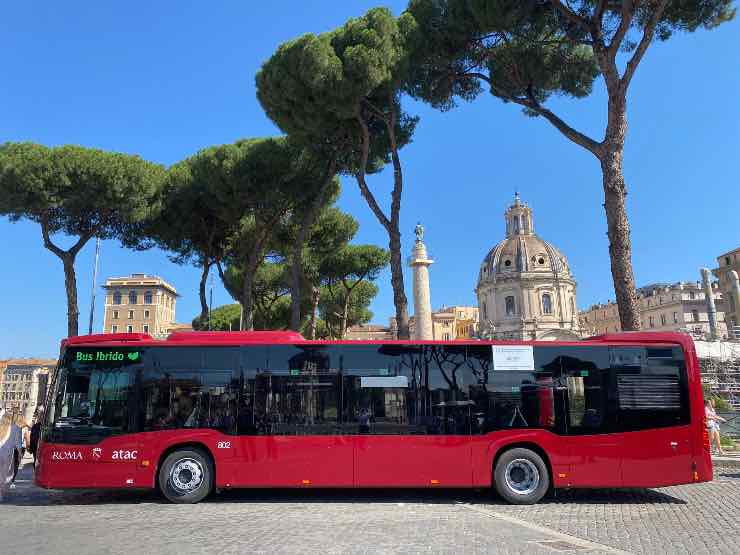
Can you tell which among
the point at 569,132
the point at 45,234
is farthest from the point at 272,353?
the point at 45,234

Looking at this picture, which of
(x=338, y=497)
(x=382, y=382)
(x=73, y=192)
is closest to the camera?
(x=382, y=382)

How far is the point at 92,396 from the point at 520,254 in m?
70.4

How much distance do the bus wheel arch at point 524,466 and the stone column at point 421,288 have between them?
79.6 ft

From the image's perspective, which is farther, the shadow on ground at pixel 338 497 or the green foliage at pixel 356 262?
the green foliage at pixel 356 262

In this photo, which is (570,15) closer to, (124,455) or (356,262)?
(124,455)

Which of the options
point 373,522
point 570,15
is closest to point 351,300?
point 570,15

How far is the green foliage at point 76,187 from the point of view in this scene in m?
16.5

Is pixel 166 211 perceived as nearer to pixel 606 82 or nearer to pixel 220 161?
pixel 220 161

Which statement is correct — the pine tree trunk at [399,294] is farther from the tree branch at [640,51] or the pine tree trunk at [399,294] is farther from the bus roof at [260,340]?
the tree branch at [640,51]

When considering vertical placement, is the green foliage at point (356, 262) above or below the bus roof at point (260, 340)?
above

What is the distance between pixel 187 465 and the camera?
7.95 m

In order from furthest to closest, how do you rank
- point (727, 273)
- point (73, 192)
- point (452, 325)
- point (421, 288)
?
1. point (452, 325)
2. point (727, 273)
3. point (421, 288)
4. point (73, 192)

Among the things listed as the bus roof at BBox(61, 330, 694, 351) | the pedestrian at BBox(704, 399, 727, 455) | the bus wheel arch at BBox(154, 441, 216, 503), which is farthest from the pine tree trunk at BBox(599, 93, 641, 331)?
the bus wheel arch at BBox(154, 441, 216, 503)

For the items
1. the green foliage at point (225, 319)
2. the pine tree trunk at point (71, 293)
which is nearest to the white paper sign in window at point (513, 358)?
the pine tree trunk at point (71, 293)
